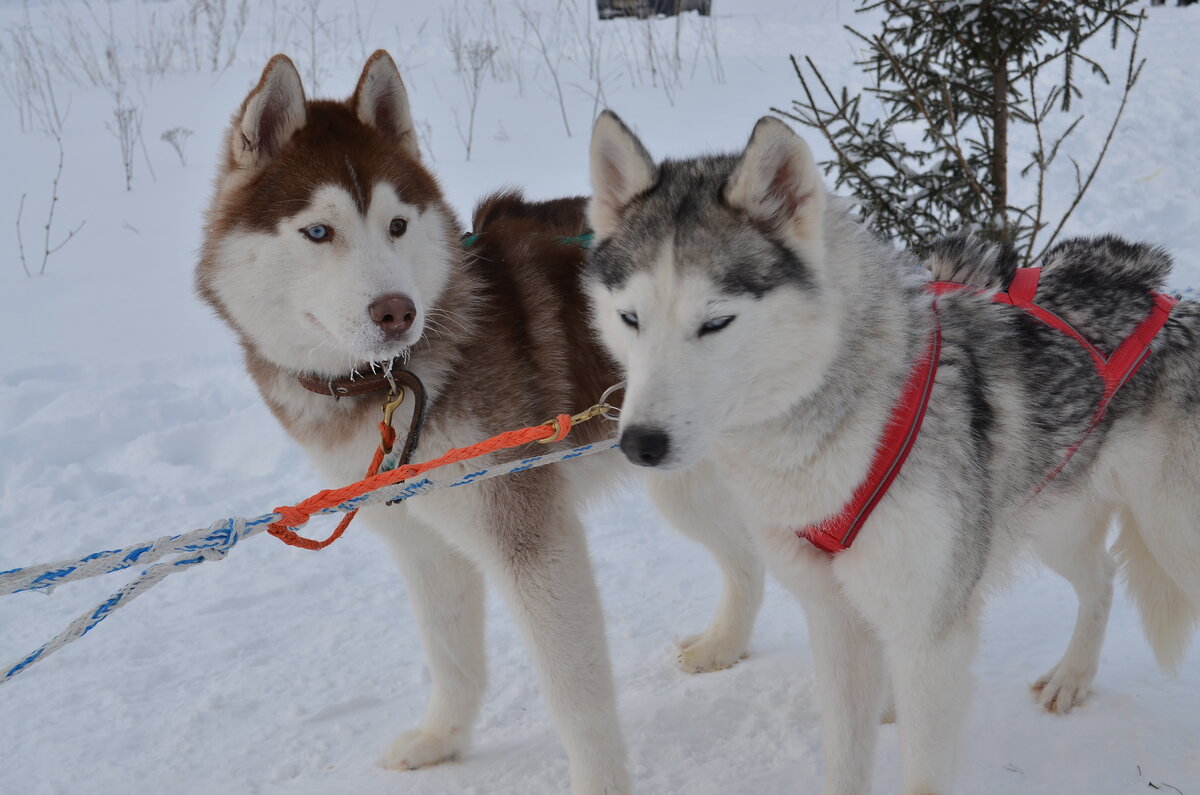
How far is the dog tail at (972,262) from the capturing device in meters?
2.13

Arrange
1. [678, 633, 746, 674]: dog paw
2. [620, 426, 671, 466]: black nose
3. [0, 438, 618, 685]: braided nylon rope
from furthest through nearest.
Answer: [678, 633, 746, 674]: dog paw, [620, 426, 671, 466]: black nose, [0, 438, 618, 685]: braided nylon rope

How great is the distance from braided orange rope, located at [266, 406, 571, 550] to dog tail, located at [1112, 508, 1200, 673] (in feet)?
4.80

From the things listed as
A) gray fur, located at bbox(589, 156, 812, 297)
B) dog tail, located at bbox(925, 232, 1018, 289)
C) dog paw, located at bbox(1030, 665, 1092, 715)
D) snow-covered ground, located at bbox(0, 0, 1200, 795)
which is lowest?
snow-covered ground, located at bbox(0, 0, 1200, 795)

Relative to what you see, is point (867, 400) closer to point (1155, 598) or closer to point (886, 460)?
point (886, 460)

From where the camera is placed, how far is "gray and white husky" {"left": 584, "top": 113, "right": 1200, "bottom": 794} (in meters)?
1.57

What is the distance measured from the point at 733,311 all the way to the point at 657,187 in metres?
0.38

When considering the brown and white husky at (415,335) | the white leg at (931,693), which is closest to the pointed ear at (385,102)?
the brown and white husky at (415,335)

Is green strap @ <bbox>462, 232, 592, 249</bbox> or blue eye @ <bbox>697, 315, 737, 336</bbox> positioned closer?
blue eye @ <bbox>697, 315, 737, 336</bbox>

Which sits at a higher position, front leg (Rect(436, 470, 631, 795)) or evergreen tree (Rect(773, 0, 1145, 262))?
evergreen tree (Rect(773, 0, 1145, 262))

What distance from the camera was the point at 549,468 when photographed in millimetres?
2174

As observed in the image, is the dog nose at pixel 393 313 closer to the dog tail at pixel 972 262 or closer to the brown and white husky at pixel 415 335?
the brown and white husky at pixel 415 335

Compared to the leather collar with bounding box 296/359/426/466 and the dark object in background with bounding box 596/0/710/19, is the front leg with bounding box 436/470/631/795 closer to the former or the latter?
the leather collar with bounding box 296/359/426/466

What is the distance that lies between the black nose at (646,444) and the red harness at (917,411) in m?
0.44

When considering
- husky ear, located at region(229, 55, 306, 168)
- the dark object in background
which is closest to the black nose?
husky ear, located at region(229, 55, 306, 168)
